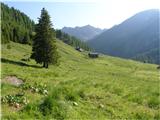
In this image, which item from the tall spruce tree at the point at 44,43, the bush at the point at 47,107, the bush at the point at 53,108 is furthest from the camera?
the tall spruce tree at the point at 44,43

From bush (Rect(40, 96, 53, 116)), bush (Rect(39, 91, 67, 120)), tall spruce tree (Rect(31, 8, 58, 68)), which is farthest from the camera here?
tall spruce tree (Rect(31, 8, 58, 68))

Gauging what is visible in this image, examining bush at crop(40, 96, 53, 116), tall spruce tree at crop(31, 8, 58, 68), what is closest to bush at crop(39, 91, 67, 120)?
bush at crop(40, 96, 53, 116)

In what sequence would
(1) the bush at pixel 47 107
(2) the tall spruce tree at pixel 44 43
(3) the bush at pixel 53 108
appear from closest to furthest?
(3) the bush at pixel 53 108 → (1) the bush at pixel 47 107 → (2) the tall spruce tree at pixel 44 43

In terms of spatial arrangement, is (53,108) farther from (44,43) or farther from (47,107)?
(44,43)

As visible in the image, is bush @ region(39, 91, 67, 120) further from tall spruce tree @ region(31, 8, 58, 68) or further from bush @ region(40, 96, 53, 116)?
tall spruce tree @ region(31, 8, 58, 68)

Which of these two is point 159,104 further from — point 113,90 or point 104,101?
point 113,90

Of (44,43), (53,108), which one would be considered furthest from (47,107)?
(44,43)

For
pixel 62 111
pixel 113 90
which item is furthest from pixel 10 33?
pixel 62 111

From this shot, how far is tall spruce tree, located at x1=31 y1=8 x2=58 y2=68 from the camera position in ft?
213

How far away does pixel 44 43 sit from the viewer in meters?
64.9

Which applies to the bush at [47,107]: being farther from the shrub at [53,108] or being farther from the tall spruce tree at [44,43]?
the tall spruce tree at [44,43]

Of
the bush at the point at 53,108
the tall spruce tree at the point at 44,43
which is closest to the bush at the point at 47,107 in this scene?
the bush at the point at 53,108

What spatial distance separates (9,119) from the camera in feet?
44.4

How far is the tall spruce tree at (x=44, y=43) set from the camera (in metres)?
64.9
